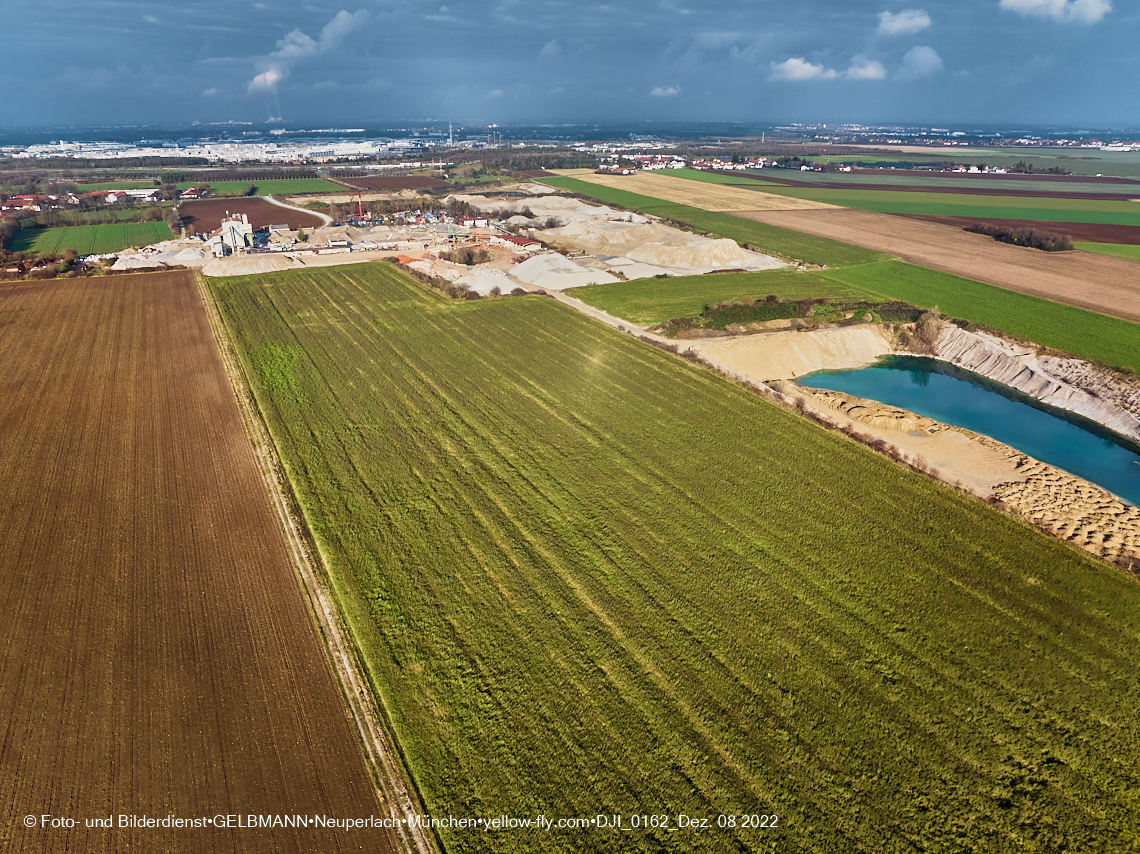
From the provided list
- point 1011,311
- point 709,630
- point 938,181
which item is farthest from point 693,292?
point 938,181

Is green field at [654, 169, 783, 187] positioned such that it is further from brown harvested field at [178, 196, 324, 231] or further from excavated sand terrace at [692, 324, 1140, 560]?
excavated sand terrace at [692, 324, 1140, 560]

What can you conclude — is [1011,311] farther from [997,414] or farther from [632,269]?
[632,269]

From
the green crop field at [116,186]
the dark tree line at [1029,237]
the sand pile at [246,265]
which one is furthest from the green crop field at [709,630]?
the green crop field at [116,186]

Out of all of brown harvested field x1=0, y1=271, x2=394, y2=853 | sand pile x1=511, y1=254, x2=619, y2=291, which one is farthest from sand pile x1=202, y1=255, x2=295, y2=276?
brown harvested field x1=0, y1=271, x2=394, y2=853

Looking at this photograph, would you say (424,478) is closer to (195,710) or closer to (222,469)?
(222,469)

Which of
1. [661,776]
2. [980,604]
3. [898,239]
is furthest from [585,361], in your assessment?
[898,239]
